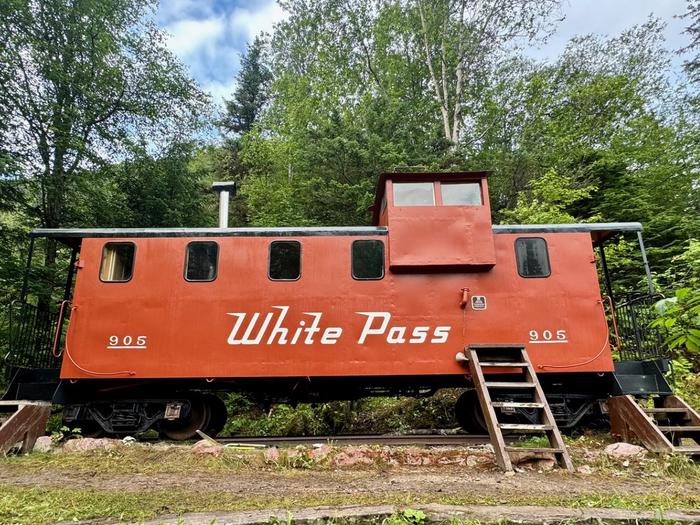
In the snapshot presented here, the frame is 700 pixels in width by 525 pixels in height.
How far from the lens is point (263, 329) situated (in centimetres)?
623

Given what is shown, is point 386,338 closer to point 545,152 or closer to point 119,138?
point 119,138

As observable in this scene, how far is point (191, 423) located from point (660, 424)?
22.3ft

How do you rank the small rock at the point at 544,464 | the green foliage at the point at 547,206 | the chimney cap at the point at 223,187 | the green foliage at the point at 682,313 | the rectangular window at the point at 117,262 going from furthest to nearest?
the green foliage at the point at 547,206, the chimney cap at the point at 223,187, the rectangular window at the point at 117,262, the small rock at the point at 544,464, the green foliage at the point at 682,313

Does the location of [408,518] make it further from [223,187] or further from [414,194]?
[223,187]

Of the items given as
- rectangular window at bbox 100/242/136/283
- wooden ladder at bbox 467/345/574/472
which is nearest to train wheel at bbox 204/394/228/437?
rectangular window at bbox 100/242/136/283

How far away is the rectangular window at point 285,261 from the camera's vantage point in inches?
253

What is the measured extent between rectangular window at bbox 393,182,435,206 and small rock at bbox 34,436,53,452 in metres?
5.77

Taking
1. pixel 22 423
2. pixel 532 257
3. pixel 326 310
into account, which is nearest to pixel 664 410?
pixel 532 257

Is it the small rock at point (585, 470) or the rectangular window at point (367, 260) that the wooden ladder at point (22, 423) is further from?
the small rock at point (585, 470)

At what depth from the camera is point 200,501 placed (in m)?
3.15

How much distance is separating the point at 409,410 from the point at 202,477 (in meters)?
5.97

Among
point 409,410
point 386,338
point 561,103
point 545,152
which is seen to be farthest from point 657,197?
point 386,338

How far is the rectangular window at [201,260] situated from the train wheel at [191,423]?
6.29ft

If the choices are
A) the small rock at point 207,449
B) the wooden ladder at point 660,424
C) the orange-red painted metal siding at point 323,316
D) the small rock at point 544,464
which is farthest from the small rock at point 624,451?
the small rock at point 207,449
